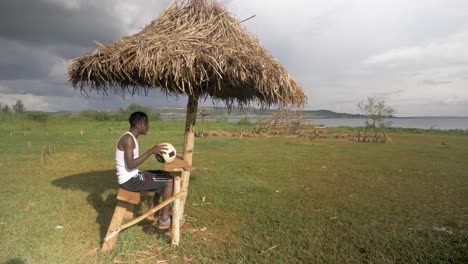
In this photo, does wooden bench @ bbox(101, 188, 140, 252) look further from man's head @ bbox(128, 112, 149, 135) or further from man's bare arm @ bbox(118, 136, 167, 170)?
man's head @ bbox(128, 112, 149, 135)

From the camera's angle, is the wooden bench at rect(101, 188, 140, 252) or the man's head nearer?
the wooden bench at rect(101, 188, 140, 252)

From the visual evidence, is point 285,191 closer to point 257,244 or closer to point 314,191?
point 314,191

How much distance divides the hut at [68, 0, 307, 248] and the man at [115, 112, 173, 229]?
0.47 m

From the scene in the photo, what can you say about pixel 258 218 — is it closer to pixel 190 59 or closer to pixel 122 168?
pixel 122 168

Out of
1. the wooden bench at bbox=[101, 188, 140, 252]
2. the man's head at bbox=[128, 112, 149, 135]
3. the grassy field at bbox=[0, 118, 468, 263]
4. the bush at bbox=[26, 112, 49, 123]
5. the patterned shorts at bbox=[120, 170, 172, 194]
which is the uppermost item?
the man's head at bbox=[128, 112, 149, 135]

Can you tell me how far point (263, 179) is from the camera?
898 cm

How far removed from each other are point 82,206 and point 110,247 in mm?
2317

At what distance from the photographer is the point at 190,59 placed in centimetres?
366

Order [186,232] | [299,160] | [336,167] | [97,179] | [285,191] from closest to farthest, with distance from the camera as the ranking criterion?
[186,232] → [285,191] → [97,179] → [336,167] → [299,160]

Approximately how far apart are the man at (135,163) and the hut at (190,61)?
1.54ft

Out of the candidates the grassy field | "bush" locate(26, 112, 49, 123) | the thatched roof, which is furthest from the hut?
"bush" locate(26, 112, 49, 123)

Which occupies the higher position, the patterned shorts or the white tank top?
the white tank top

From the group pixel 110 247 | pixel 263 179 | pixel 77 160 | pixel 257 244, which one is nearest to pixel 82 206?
pixel 110 247

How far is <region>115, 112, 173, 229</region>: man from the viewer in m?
3.78
